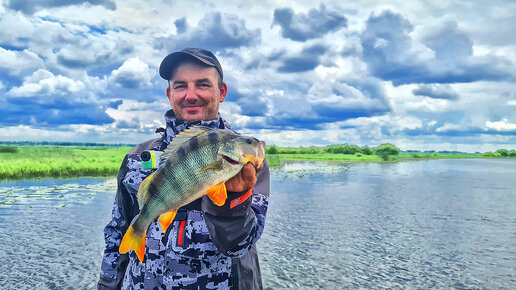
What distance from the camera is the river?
11.0 meters

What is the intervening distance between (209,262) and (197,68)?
197 cm

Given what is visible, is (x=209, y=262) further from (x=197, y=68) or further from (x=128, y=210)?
(x=197, y=68)

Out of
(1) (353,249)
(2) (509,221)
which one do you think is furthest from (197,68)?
(2) (509,221)

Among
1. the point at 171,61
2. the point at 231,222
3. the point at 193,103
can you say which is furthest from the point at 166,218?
the point at 171,61

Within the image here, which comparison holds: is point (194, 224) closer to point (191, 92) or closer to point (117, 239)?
point (117, 239)

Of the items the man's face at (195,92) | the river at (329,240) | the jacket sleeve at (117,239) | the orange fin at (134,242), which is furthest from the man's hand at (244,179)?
the river at (329,240)

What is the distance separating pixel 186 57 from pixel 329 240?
12.6 metres

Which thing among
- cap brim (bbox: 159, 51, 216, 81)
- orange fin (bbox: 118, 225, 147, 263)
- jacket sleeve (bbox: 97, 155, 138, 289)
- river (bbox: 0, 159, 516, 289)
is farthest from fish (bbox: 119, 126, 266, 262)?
river (bbox: 0, 159, 516, 289)

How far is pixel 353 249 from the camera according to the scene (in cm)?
1384

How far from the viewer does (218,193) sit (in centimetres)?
268

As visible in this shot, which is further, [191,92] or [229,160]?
[191,92]

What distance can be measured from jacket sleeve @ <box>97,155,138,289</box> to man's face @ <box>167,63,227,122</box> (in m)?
0.92

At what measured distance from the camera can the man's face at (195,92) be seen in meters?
3.74

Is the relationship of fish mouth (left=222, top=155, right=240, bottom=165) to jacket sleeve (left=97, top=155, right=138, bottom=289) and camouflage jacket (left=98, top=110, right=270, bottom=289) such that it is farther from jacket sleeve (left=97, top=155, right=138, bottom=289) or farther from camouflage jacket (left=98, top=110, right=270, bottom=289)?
jacket sleeve (left=97, top=155, right=138, bottom=289)
